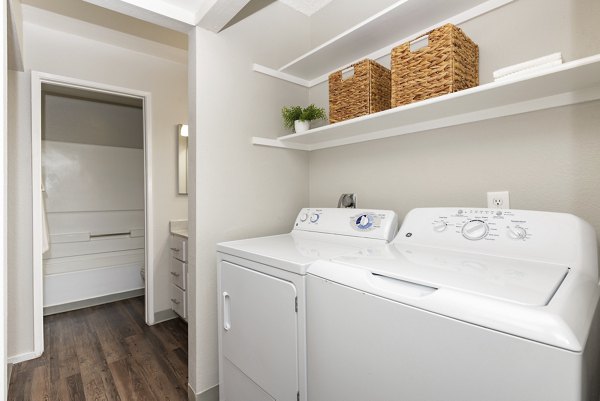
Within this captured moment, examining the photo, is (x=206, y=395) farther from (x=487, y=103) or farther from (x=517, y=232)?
(x=487, y=103)

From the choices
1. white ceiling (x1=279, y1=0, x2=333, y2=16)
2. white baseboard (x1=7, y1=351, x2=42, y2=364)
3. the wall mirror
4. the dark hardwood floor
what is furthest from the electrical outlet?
white baseboard (x1=7, y1=351, x2=42, y2=364)

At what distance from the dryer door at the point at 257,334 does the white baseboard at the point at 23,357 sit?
165 cm

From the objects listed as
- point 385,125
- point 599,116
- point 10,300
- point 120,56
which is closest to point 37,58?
point 120,56

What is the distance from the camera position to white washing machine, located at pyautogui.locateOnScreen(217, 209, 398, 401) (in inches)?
44.0

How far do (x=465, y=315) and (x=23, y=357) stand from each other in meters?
2.91

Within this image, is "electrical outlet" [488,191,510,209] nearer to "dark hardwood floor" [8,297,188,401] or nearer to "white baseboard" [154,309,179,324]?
"dark hardwood floor" [8,297,188,401]

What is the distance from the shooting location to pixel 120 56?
267cm

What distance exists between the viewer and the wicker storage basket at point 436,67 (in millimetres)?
1185

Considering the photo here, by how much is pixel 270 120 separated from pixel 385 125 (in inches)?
30.7

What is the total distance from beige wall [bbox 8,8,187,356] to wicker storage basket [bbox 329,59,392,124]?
1913 millimetres

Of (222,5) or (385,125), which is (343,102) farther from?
(222,5)

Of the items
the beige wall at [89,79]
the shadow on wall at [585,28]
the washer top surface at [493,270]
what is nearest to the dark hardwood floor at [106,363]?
the beige wall at [89,79]

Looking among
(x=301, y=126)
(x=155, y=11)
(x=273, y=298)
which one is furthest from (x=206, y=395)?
(x=155, y=11)

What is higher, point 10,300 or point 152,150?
point 152,150
